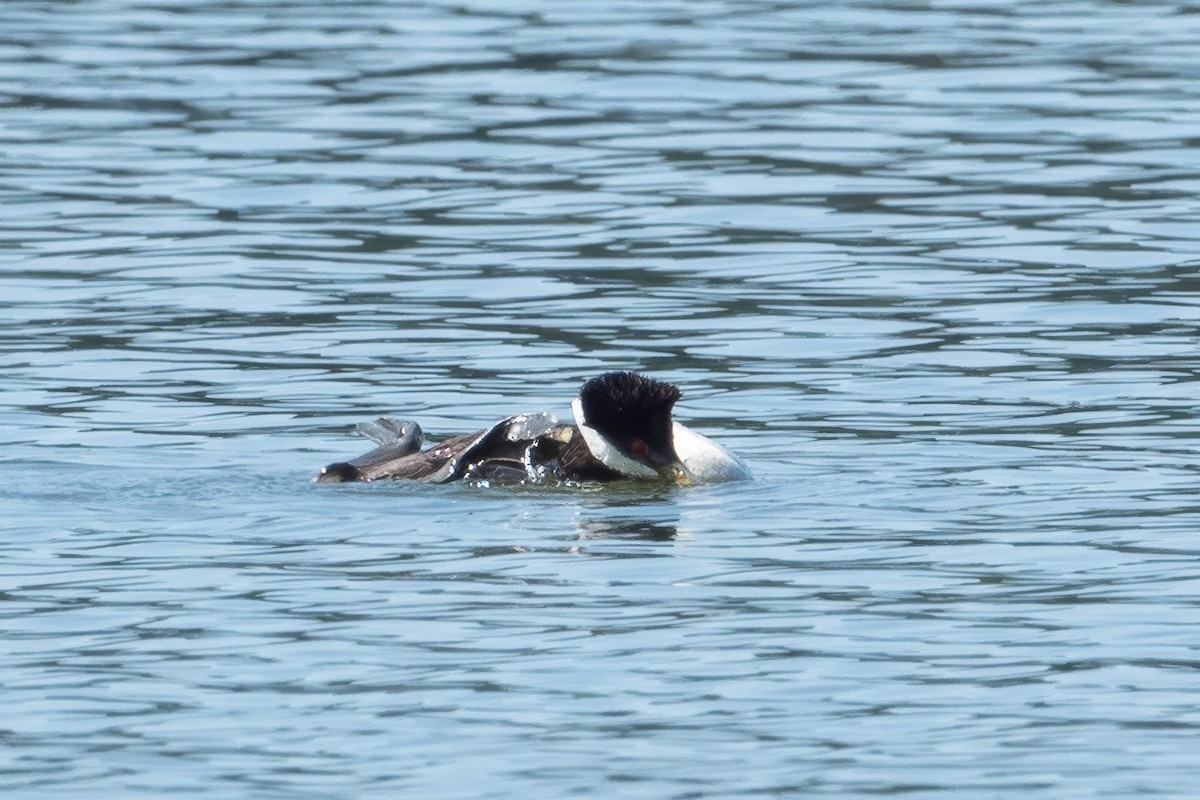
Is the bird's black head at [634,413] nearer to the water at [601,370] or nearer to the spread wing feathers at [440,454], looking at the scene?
the water at [601,370]

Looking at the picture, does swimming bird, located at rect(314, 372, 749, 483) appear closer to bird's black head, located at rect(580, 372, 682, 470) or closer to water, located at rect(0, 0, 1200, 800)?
→ bird's black head, located at rect(580, 372, 682, 470)

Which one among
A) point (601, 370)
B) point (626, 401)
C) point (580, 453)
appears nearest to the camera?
point (626, 401)

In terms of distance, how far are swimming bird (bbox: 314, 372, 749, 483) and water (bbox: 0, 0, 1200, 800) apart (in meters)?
0.13

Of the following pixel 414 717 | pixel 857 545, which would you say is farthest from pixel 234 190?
pixel 414 717

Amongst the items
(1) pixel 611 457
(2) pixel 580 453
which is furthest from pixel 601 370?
(1) pixel 611 457

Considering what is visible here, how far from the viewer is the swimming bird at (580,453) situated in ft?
40.1

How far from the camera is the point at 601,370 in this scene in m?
15.2

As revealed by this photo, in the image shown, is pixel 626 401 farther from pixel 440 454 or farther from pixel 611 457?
pixel 440 454

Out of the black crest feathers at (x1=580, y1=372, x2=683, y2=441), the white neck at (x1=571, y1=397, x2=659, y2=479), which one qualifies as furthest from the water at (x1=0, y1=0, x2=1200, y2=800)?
the black crest feathers at (x1=580, y1=372, x2=683, y2=441)

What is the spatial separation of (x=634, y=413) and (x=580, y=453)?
36 cm

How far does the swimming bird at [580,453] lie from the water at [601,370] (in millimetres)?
127

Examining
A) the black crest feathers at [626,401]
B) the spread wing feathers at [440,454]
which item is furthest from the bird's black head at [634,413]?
the spread wing feathers at [440,454]

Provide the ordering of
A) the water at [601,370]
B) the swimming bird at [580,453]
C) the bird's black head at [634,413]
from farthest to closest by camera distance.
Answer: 1. the swimming bird at [580,453]
2. the bird's black head at [634,413]
3. the water at [601,370]

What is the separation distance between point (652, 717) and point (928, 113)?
50.6 ft
